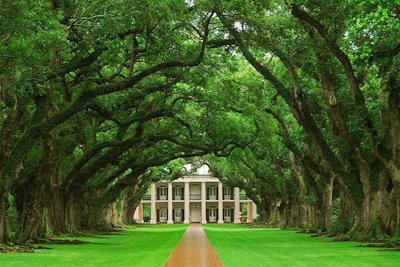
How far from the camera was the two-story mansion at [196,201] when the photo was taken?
106 metres

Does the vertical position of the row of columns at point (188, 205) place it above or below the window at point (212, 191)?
below

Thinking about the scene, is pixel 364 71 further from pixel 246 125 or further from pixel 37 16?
pixel 37 16

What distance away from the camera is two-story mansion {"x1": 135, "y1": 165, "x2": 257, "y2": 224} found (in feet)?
349

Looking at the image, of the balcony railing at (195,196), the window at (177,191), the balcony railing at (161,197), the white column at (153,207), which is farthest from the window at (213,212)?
the white column at (153,207)

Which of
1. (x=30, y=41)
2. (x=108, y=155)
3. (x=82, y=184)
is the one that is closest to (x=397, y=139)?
(x=30, y=41)

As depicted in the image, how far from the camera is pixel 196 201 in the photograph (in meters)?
108

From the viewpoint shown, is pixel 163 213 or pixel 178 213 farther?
pixel 163 213

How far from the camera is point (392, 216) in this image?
84.6 feet

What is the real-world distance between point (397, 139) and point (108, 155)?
52.6ft

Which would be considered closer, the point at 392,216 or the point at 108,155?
the point at 392,216

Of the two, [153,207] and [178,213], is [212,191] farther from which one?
[153,207]

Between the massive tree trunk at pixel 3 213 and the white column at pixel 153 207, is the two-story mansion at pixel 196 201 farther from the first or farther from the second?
the massive tree trunk at pixel 3 213

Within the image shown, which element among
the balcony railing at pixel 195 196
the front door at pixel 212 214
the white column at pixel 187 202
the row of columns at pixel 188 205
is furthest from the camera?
the balcony railing at pixel 195 196

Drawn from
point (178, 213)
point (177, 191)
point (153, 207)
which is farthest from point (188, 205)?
point (153, 207)
